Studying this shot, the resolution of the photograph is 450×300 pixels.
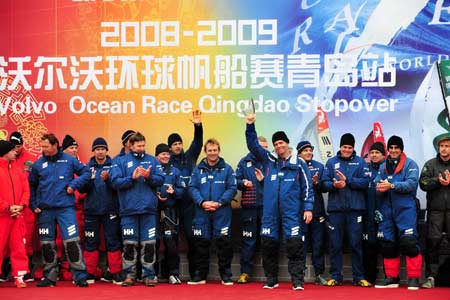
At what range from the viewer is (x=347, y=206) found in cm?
1268

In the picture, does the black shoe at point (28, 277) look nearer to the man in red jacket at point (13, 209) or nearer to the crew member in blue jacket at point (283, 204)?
the man in red jacket at point (13, 209)

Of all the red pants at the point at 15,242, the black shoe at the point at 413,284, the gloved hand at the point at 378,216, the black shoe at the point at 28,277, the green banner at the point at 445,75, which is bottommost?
the black shoe at the point at 28,277

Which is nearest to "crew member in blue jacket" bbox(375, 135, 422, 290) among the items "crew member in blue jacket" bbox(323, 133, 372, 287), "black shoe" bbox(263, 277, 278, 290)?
"crew member in blue jacket" bbox(323, 133, 372, 287)

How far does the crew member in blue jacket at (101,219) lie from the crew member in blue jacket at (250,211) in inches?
62.5

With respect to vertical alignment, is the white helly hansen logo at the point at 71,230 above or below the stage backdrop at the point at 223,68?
below

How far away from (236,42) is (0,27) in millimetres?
3301

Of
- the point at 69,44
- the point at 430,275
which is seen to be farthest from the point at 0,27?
the point at 430,275

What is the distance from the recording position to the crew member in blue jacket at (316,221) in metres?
13.0

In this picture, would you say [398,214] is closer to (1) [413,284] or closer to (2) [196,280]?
(1) [413,284]

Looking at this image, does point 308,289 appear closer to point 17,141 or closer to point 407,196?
point 407,196

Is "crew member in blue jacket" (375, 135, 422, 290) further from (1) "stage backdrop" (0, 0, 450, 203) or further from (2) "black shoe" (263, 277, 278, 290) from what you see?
(2) "black shoe" (263, 277, 278, 290)

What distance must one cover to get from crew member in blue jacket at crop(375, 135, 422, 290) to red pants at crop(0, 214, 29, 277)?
4343 mm

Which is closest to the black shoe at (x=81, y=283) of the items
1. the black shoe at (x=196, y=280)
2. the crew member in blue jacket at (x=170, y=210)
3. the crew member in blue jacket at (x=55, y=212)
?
the crew member in blue jacket at (x=55, y=212)

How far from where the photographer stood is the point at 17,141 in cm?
1331
